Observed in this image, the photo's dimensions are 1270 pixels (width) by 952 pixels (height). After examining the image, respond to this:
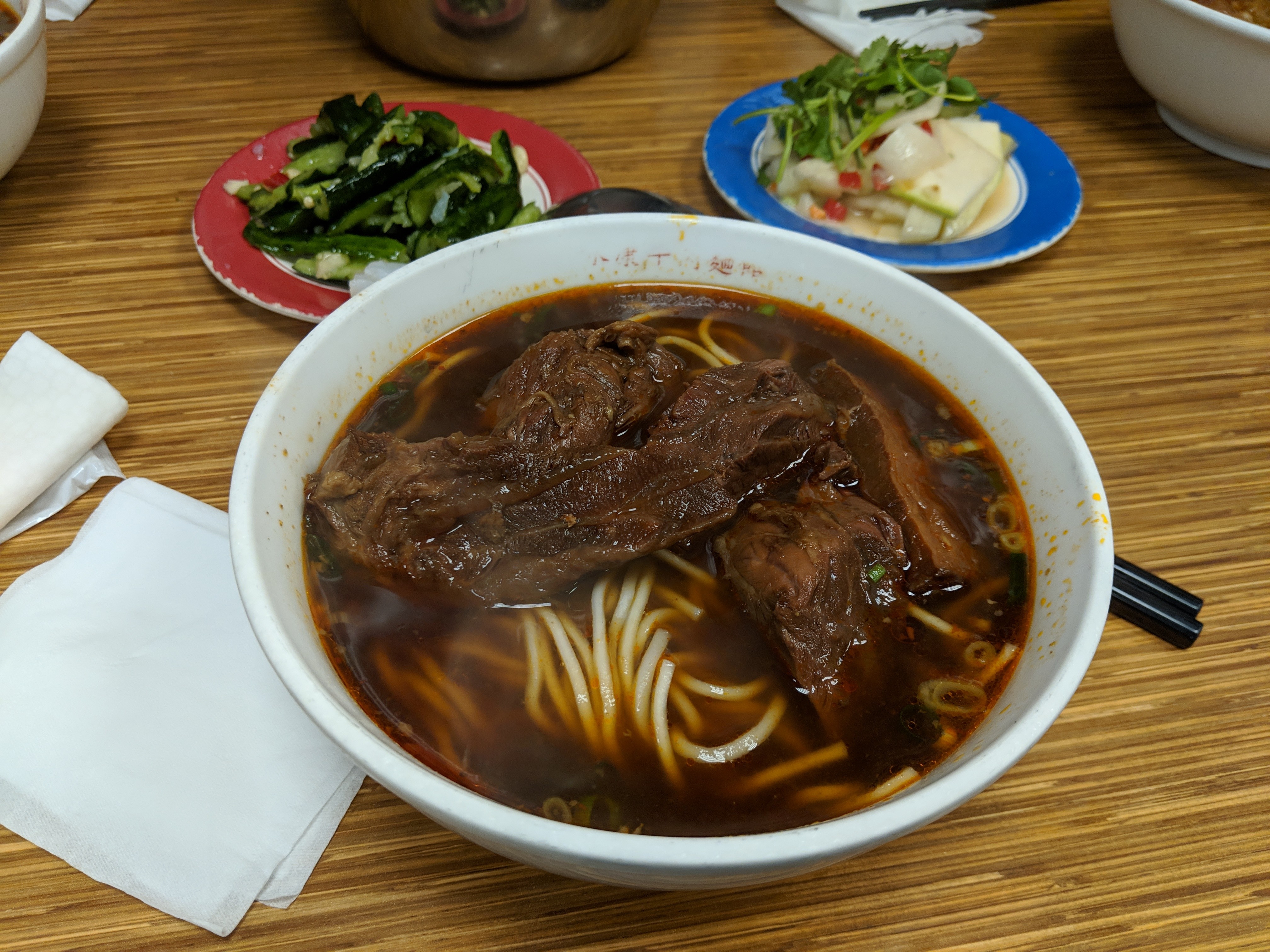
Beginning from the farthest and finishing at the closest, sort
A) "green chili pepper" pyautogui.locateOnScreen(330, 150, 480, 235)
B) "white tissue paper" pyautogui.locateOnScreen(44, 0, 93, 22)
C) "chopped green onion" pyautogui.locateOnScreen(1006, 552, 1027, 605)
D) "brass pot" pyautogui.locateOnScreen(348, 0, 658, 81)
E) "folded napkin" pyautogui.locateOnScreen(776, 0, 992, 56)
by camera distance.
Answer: "folded napkin" pyautogui.locateOnScreen(776, 0, 992, 56) < "white tissue paper" pyautogui.locateOnScreen(44, 0, 93, 22) < "brass pot" pyautogui.locateOnScreen(348, 0, 658, 81) < "green chili pepper" pyautogui.locateOnScreen(330, 150, 480, 235) < "chopped green onion" pyautogui.locateOnScreen(1006, 552, 1027, 605)

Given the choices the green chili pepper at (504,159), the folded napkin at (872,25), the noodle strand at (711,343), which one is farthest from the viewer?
the folded napkin at (872,25)

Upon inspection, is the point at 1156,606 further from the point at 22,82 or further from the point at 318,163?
the point at 22,82

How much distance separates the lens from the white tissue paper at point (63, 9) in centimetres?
319

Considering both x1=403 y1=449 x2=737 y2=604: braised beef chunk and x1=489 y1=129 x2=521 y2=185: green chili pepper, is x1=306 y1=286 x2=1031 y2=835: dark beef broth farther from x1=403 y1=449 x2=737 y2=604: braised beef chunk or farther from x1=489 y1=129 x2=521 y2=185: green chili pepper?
x1=489 y1=129 x2=521 y2=185: green chili pepper

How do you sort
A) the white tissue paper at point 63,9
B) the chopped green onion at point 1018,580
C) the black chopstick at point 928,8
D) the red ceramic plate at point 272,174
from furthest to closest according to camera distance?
the black chopstick at point 928,8
the white tissue paper at point 63,9
the red ceramic plate at point 272,174
the chopped green onion at point 1018,580

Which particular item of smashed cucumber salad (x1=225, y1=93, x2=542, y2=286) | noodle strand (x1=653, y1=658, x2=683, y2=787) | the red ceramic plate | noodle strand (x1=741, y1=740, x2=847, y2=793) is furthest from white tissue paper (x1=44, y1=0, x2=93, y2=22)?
noodle strand (x1=741, y1=740, x2=847, y2=793)

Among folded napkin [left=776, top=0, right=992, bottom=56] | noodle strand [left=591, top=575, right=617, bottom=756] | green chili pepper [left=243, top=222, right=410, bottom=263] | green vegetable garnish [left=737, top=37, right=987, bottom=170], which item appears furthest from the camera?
folded napkin [left=776, top=0, right=992, bottom=56]

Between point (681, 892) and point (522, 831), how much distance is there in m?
0.40

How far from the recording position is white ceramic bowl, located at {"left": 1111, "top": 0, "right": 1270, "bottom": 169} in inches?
101

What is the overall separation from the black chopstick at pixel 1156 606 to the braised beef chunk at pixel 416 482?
3.37 feet

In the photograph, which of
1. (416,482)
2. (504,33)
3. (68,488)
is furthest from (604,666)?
(504,33)

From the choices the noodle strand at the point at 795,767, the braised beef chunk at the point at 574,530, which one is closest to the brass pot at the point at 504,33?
the braised beef chunk at the point at 574,530

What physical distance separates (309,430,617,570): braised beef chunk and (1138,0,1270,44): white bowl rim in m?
2.36

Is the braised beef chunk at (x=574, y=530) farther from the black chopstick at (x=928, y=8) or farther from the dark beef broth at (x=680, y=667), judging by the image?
the black chopstick at (x=928, y=8)
